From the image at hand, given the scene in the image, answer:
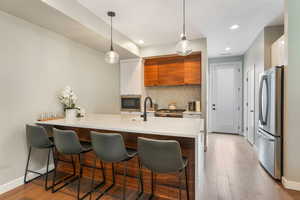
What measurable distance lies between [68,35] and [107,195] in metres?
2.90

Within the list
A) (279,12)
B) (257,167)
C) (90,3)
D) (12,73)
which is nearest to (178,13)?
(90,3)

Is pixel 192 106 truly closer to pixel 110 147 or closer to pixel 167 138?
pixel 167 138

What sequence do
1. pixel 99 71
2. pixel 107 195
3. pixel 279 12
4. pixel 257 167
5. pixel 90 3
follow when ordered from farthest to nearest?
pixel 99 71 → pixel 257 167 → pixel 279 12 → pixel 90 3 → pixel 107 195

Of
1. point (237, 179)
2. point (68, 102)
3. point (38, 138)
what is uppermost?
point (68, 102)

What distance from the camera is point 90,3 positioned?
2430mm

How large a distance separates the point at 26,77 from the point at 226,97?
5720mm

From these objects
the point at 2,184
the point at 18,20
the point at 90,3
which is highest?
the point at 90,3

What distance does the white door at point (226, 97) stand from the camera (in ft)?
17.8

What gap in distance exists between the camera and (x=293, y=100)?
220 cm

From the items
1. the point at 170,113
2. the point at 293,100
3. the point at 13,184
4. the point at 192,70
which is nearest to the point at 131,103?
the point at 170,113

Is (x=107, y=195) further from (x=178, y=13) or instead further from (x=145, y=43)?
(x=145, y=43)

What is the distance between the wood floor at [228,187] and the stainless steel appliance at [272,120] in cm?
26

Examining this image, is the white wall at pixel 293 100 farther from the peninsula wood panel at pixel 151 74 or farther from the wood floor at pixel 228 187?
the peninsula wood panel at pixel 151 74

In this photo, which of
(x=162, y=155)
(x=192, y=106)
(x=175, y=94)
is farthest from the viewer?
(x=175, y=94)
